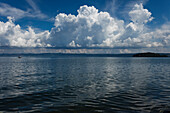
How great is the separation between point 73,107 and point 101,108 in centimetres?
346

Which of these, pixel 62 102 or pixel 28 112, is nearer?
pixel 28 112

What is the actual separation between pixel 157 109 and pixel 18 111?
639 inches

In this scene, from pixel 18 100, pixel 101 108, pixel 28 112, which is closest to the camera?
pixel 28 112

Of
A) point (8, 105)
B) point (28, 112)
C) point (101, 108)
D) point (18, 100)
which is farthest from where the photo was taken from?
point (18, 100)

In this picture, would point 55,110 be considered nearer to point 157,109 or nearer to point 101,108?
point 101,108

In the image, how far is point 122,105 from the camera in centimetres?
1808

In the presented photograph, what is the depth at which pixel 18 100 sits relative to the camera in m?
20.3

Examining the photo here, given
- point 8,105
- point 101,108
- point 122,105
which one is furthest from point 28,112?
point 122,105

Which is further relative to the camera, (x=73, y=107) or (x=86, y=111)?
(x=73, y=107)

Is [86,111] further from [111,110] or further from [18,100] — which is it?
[18,100]

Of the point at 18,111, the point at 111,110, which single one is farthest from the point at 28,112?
the point at 111,110

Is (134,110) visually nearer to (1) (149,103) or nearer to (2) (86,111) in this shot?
(1) (149,103)

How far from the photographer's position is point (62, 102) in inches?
762

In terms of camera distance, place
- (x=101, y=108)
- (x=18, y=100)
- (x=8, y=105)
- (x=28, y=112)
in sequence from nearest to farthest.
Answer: (x=28, y=112)
(x=101, y=108)
(x=8, y=105)
(x=18, y=100)
